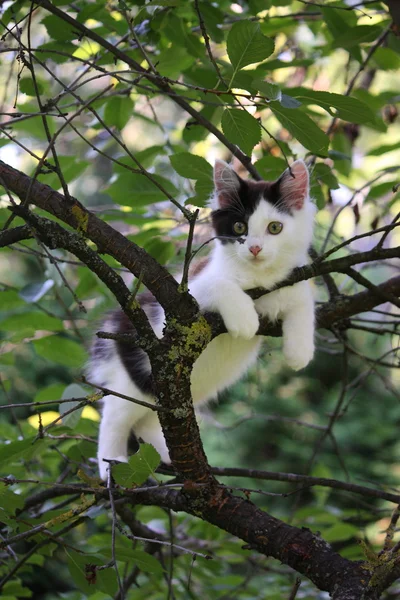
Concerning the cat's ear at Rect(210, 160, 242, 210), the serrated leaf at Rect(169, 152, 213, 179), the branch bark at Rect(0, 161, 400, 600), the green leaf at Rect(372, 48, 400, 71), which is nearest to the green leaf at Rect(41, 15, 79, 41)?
the serrated leaf at Rect(169, 152, 213, 179)

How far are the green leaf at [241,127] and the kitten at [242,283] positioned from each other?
79 centimetres

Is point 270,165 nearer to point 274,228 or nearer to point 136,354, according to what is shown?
point 274,228

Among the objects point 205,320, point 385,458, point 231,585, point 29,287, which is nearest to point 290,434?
point 385,458

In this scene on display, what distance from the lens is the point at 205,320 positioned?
185 centimetres

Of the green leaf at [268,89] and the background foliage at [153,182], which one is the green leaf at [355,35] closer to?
the background foliage at [153,182]

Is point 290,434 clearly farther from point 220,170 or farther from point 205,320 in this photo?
point 205,320

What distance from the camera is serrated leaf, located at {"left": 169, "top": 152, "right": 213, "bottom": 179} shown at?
2.28 meters

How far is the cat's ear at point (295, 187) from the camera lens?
2639mm

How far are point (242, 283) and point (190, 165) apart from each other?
58 cm

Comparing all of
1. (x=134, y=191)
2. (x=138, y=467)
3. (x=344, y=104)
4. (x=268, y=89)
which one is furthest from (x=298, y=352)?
(x=268, y=89)

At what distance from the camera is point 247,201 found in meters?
2.71

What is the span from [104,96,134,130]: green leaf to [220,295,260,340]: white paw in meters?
0.85

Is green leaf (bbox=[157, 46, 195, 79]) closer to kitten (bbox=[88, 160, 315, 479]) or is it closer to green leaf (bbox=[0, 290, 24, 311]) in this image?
kitten (bbox=[88, 160, 315, 479])

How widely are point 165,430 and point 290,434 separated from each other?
5.29 m
